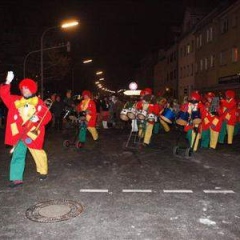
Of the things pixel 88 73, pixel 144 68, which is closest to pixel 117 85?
pixel 144 68

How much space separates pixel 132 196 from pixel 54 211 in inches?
60.5

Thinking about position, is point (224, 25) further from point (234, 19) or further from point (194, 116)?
point (194, 116)

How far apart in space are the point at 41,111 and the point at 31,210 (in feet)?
7.31

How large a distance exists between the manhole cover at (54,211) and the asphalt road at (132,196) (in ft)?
0.28

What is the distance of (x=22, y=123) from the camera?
771cm

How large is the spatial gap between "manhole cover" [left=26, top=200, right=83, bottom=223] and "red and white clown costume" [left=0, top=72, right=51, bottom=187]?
136 centimetres

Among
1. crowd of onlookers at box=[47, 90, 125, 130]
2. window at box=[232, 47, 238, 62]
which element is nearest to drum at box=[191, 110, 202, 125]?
crowd of onlookers at box=[47, 90, 125, 130]

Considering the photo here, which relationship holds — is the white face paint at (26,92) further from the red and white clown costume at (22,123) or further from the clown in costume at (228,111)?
the clown in costume at (228,111)

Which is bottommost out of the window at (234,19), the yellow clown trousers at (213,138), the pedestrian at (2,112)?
the yellow clown trousers at (213,138)

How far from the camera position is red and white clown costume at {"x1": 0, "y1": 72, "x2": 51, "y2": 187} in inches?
299

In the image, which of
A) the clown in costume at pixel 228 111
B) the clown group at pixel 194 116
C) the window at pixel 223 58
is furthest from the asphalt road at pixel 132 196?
the window at pixel 223 58

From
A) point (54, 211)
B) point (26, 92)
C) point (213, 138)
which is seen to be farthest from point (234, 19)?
point (54, 211)

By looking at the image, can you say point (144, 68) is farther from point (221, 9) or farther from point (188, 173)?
point (188, 173)

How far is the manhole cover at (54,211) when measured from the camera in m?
5.81
